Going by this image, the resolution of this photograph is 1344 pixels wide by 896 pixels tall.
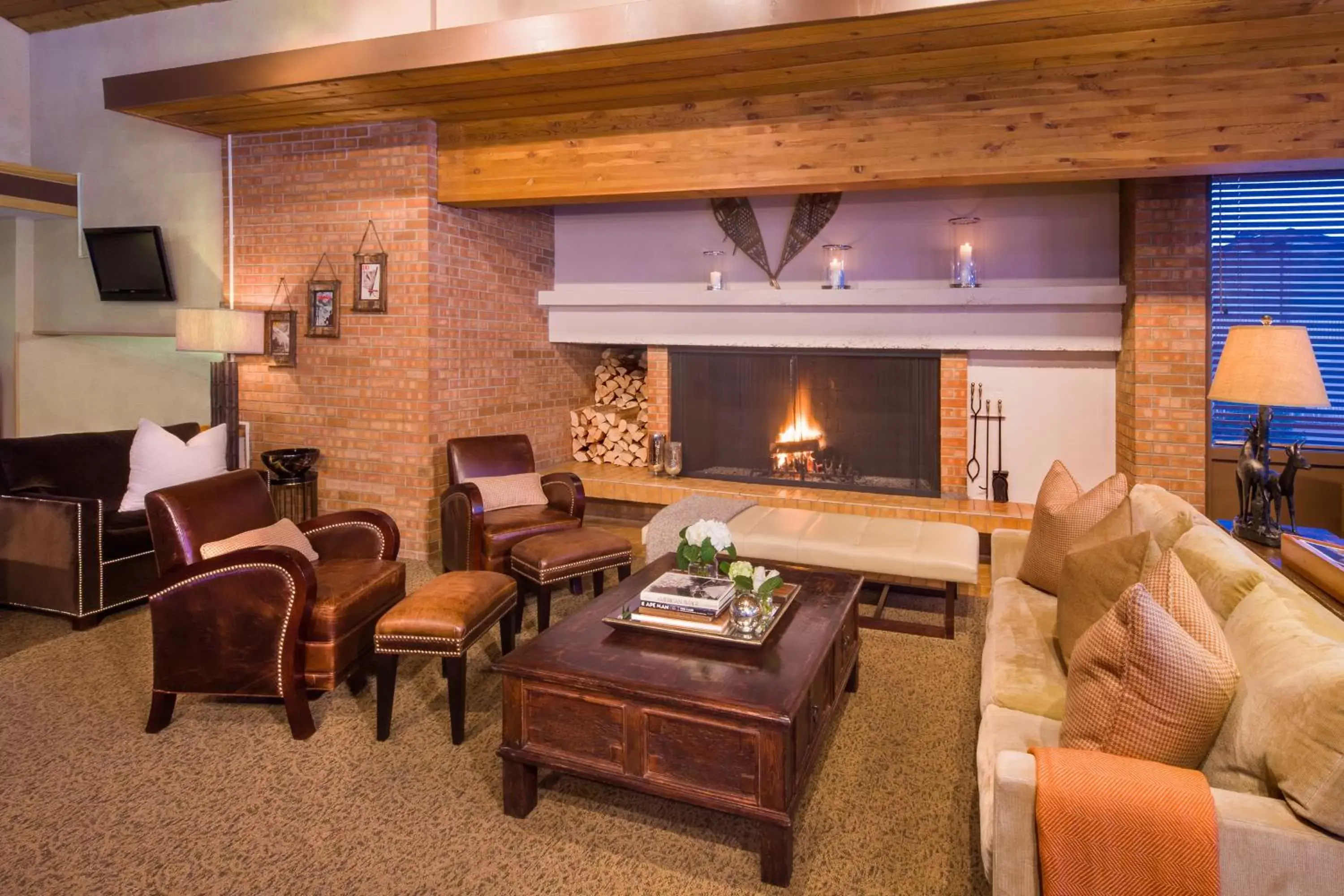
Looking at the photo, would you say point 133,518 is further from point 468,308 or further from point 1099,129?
point 1099,129

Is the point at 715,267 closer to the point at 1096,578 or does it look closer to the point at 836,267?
the point at 836,267

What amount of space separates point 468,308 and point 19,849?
12.0 ft

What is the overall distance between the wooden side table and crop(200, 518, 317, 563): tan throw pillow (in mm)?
1545

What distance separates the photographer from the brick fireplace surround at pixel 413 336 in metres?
4.32

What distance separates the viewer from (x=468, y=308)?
5180 millimetres

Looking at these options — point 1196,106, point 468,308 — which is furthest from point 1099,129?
point 468,308

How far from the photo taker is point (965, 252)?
15.8 feet

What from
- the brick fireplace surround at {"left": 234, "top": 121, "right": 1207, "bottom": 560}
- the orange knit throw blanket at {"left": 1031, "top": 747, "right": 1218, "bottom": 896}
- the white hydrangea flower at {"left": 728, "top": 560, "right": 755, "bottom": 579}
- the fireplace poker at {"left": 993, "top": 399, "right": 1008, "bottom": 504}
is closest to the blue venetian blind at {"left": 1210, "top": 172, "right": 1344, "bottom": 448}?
the brick fireplace surround at {"left": 234, "top": 121, "right": 1207, "bottom": 560}

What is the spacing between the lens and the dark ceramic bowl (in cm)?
483

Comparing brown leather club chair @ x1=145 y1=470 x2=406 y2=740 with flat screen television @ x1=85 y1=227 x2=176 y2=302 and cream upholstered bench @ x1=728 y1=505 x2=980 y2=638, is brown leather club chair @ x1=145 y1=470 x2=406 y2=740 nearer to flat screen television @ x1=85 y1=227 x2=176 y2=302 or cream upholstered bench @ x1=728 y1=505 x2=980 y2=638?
cream upholstered bench @ x1=728 y1=505 x2=980 y2=638

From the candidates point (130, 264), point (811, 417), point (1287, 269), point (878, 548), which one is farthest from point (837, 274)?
point (130, 264)

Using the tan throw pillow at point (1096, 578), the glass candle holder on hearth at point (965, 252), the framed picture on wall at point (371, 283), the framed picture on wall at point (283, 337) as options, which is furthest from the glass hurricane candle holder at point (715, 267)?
the tan throw pillow at point (1096, 578)

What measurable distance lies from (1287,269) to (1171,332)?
2.09 ft

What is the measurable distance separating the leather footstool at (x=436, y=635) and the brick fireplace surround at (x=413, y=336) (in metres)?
2.35
